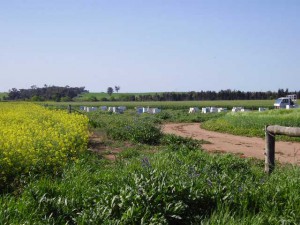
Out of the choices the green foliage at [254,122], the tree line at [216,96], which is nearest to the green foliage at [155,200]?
the green foliage at [254,122]

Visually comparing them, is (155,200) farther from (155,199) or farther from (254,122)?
(254,122)

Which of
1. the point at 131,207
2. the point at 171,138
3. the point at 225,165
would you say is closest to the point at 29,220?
the point at 131,207

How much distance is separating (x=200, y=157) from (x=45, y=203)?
13.6 ft

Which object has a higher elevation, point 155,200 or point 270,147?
point 270,147

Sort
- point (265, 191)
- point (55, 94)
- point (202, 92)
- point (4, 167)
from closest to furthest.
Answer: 1. point (265, 191)
2. point (4, 167)
3. point (202, 92)
4. point (55, 94)

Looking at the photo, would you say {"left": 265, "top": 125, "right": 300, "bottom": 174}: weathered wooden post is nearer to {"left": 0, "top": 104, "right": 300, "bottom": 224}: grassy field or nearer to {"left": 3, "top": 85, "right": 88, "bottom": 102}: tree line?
{"left": 0, "top": 104, "right": 300, "bottom": 224}: grassy field

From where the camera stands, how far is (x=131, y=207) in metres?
5.41

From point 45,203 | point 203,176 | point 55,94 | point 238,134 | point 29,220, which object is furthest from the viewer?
point 55,94

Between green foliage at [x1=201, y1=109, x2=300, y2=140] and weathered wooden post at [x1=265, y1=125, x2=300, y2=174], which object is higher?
weathered wooden post at [x1=265, y1=125, x2=300, y2=174]

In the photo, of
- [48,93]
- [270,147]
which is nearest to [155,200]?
[270,147]

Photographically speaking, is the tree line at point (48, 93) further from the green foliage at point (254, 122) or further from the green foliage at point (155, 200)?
the green foliage at point (155, 200)

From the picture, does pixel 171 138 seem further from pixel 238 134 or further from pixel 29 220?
pixel 29 220

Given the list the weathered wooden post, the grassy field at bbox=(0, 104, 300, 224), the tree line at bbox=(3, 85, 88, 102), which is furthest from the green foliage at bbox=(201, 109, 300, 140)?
the tree line at bbox=(3, 85, 88, 102)

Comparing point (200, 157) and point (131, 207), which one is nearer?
point (131, 207)
